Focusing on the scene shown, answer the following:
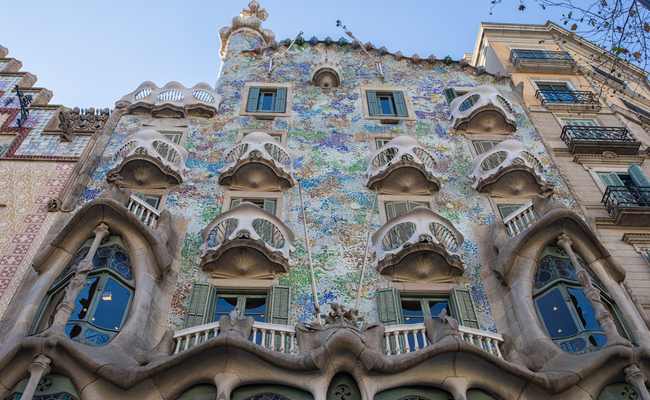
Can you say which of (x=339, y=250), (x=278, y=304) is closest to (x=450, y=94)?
(x=339, y=250)

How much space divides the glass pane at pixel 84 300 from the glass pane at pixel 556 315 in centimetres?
859

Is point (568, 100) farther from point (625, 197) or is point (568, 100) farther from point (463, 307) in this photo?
point (463, 307)

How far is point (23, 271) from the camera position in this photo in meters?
13.6

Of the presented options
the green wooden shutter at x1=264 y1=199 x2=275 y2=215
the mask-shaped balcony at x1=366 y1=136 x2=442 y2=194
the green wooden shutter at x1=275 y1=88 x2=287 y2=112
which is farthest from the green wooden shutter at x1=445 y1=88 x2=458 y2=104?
the green wooden shutter at x1=264 y1=199 x2=275 y2=215

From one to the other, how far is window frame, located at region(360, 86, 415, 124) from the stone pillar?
1076 cm

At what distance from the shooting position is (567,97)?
70.9 feet

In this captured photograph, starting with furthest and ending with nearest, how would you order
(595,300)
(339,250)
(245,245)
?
(339,250)
(245,245)
(595,300)

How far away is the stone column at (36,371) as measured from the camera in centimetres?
974

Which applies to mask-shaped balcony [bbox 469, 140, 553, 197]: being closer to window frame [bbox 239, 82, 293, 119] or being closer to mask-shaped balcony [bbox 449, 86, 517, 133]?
mask-shaped balcony [bbox 449, 86, 517, 133]

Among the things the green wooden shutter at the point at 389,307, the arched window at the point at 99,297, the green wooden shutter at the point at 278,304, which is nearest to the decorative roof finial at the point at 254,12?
the arched window at the point at 99,297

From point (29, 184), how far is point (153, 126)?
3.96 metres

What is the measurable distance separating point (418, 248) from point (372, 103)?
7900mm

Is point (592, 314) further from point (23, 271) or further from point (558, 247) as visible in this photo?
point (23, 271)

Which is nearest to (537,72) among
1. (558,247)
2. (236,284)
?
(558,247)
